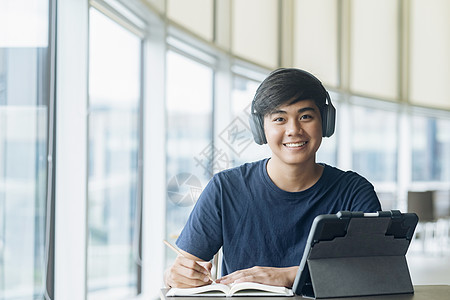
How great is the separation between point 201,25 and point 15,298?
10.3ft

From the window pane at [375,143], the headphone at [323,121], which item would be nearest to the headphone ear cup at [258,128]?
the headphone at [323,121]

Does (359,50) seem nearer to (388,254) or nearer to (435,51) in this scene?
(435,51)

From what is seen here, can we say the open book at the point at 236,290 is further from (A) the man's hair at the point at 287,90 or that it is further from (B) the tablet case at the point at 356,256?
(A) the man's hair at the point at 287,90

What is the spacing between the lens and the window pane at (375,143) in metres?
9.19

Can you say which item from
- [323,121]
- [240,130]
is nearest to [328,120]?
[323,121]

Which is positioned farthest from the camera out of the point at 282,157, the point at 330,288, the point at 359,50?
the point at 359,50

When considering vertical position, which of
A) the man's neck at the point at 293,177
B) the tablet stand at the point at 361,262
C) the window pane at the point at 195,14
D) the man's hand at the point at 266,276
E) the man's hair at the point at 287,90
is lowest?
the man's hand at the point at 266,276

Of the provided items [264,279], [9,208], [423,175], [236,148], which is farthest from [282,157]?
[423,175]

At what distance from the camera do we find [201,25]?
5.55 metres

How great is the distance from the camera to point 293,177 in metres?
1.90

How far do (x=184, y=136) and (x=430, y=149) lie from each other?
5743 millimetres

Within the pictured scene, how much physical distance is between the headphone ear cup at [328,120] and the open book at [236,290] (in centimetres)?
55

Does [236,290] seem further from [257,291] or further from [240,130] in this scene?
[240,130]

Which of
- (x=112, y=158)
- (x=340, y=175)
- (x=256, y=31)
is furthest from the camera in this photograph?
(x=256, y=31)
